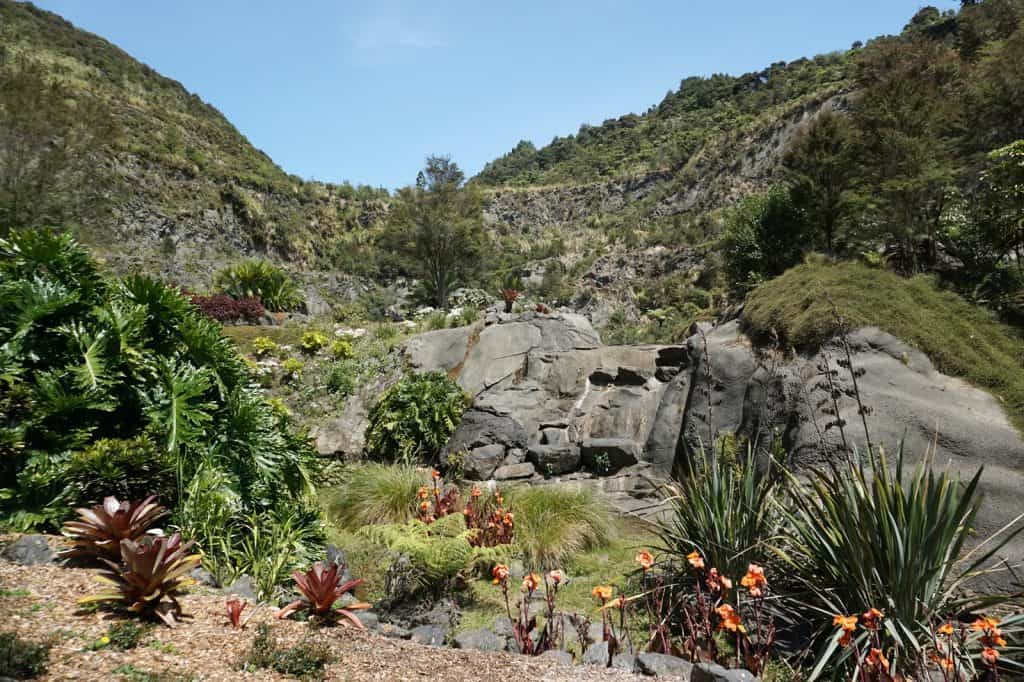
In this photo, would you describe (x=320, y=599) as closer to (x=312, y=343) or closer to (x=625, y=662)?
(x=625, y=662)

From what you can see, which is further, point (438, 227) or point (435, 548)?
point (438, 227)

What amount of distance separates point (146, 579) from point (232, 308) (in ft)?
44.6

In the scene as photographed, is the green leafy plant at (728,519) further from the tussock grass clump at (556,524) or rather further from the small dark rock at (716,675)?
the tussock grass clump at (556,524)

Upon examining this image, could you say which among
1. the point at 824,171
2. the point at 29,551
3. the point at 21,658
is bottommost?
the point at 21,658

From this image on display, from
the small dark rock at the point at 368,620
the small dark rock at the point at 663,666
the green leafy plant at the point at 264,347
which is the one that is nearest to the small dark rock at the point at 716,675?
the small dark rock at the point at 663,666

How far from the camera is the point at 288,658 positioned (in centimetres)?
272

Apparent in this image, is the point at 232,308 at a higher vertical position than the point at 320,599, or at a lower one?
higher

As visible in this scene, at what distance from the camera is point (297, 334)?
14094 millimetres

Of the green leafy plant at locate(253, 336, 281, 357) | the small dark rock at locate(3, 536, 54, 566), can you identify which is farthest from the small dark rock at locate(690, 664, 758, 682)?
the green leafy plant at locate(253, 336, 281, 357)

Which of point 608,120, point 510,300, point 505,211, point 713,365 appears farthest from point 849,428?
point 608,120

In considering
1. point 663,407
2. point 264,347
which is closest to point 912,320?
point 663,407

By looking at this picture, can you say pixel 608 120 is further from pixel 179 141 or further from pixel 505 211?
pixel 179 141

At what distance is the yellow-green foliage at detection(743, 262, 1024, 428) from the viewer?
5910mm

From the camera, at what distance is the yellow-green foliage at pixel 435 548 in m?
4.38
